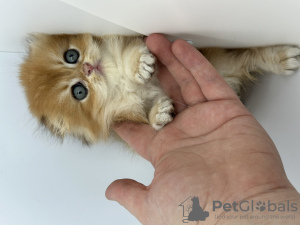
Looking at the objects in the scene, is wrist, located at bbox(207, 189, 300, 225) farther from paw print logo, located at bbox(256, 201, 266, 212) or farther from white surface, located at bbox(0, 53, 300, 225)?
white surface, located at bbox(0, 53, 300, 225)

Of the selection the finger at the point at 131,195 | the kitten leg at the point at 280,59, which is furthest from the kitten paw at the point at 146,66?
the kitten leg at the point at 280,59

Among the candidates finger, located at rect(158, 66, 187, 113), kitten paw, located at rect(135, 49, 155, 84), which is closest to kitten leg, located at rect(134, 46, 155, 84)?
kitten paw, located at rect(135, 49, 155, 84)

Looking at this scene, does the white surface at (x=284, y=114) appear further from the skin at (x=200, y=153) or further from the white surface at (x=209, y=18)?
the skin at (x=200, y=153)

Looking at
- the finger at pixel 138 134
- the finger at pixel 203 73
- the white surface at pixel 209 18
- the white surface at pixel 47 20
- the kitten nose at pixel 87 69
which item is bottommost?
the finger at pixel 138 134

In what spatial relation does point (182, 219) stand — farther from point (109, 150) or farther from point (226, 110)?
point (109, 150)

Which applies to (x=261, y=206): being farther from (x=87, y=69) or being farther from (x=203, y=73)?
(x=87, y=69)

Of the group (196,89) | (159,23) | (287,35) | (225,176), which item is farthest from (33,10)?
(287,35)

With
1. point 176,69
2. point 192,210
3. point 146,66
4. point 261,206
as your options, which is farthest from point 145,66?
point 261,206
